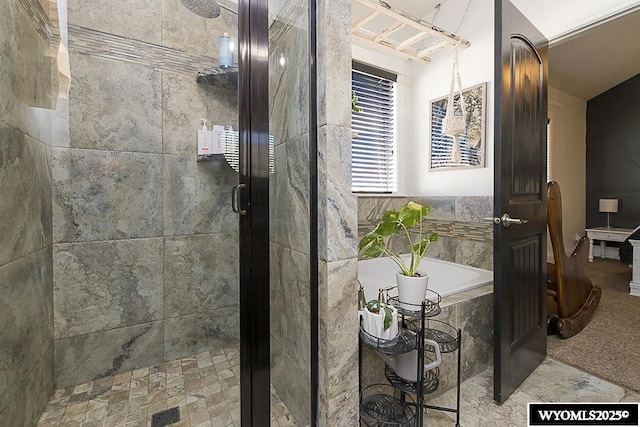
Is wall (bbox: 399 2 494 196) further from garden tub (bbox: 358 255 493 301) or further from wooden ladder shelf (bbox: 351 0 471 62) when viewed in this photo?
garden tub (bbox: 358 255 493 301)

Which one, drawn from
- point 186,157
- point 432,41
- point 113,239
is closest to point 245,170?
point 186,157

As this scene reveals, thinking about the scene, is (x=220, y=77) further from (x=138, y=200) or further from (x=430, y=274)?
(x=430, y=274)

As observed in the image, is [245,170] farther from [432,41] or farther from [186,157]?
[432,41]

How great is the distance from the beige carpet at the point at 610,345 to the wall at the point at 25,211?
2885 mm

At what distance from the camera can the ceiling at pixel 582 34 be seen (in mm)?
1851

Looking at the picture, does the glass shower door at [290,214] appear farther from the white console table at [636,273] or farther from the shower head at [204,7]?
the white console table at [636,273]

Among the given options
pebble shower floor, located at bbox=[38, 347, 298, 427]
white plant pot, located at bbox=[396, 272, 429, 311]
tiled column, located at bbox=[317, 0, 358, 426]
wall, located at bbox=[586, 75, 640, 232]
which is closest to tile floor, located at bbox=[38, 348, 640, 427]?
pebble shower floor, located at bbox=[38, 347, 298, 427]

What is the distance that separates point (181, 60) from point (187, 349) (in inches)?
67.8

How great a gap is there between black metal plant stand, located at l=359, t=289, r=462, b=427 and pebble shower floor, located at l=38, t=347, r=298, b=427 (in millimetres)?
381

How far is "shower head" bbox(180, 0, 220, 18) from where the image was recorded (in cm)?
148

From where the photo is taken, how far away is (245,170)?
1143 mm

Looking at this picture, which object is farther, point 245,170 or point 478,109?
point 478,109

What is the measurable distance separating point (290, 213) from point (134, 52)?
4.47 ft

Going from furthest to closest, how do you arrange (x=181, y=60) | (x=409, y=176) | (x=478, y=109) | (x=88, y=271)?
(x=409, y=176) < (x=478, y=109) < (x=181, y=60) < (x=88, y=271)
